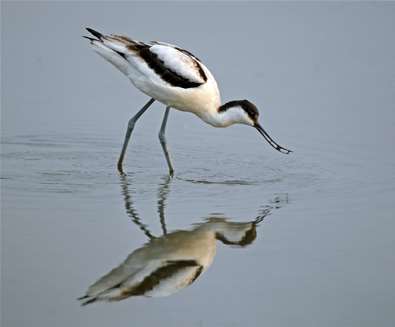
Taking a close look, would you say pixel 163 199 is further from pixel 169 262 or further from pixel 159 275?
pixel 159 275

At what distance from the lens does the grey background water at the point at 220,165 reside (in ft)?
15.9

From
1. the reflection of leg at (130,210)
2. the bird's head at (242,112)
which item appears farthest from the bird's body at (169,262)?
the bird's head at (242,112)

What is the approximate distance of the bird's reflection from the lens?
4785 millimetres

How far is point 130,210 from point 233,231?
2.82 ft

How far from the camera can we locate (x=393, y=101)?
10.8m

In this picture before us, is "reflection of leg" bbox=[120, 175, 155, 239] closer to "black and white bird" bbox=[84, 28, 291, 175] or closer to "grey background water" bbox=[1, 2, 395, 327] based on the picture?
"grey background water" bbox=[1, 2, 395, 327]

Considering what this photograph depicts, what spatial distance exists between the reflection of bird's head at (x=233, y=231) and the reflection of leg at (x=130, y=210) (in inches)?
17.2

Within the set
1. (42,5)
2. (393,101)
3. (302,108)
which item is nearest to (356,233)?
(302,108)

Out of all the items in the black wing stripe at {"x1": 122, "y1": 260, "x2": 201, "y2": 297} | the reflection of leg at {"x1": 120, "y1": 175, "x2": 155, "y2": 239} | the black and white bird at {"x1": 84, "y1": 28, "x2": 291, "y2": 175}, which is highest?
the black and white bird at {"x1": 84, "y1": 28, "x2": 291, "y2": 175}

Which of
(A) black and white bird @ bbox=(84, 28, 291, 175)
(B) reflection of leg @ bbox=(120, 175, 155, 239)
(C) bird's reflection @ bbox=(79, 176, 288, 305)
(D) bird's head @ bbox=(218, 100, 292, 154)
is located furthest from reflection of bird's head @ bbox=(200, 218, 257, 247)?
(D) bird's head @ bbox=(218, 100, 292, 154)

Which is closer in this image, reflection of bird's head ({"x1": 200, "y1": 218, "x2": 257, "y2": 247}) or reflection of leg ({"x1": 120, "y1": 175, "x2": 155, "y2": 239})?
reflection of bird's head ({"x1": 200, "y1": 218, "x2": 257, "y2": 247})

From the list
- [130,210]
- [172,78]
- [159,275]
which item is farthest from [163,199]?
[159,275]

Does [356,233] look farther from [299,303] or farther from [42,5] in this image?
[42,5]

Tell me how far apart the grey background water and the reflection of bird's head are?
0.09m
